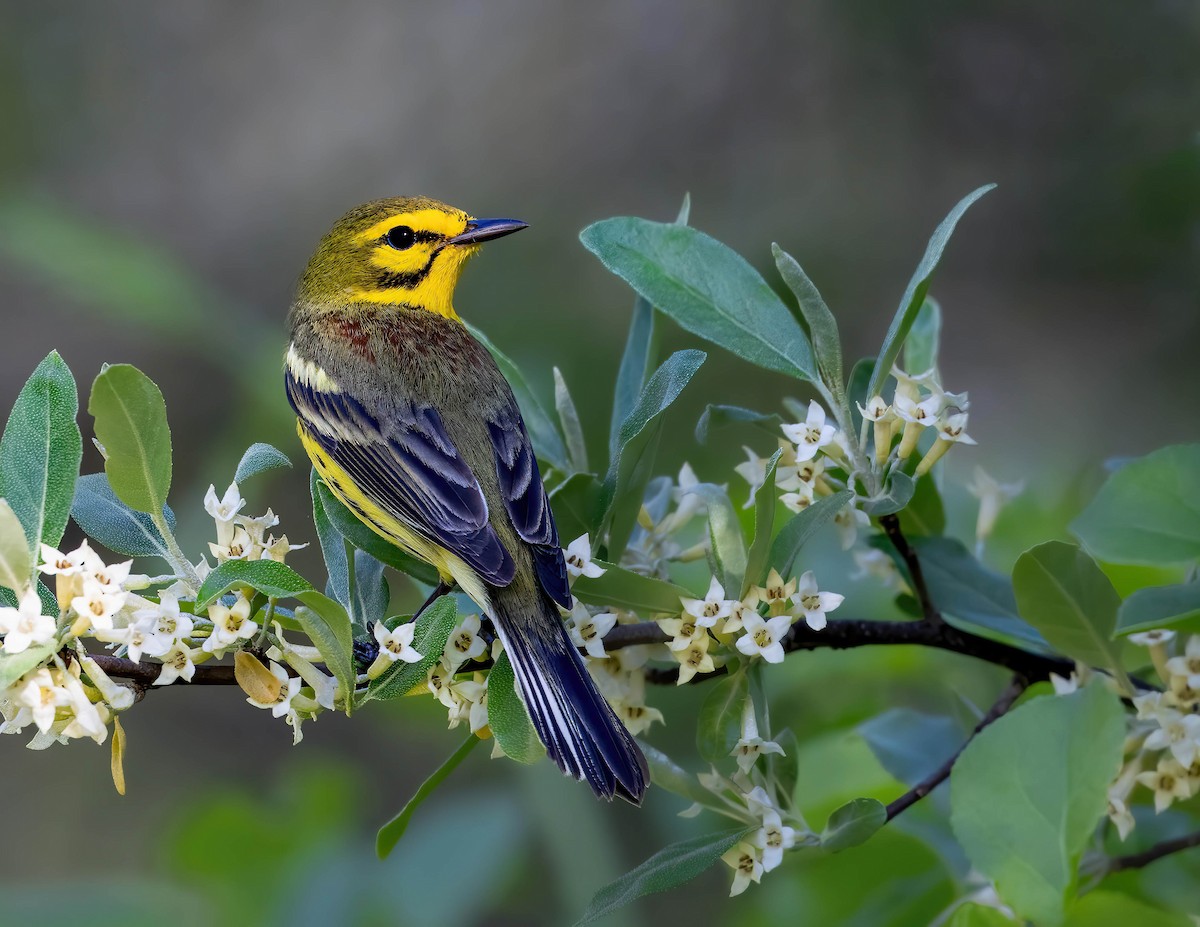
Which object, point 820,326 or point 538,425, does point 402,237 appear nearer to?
point 538,425

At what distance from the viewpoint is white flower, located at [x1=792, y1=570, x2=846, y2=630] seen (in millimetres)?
1585

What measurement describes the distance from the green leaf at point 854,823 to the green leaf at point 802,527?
0.94 feet

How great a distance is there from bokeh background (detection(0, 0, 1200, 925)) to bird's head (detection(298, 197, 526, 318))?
595 mm

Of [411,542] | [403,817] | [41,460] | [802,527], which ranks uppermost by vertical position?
[41,460]

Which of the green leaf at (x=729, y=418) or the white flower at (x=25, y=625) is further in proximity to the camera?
the green leaf at (x=729, y=418)

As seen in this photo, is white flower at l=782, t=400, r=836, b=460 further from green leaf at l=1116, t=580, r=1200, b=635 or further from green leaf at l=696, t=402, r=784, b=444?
green leaf at l=1116, t=580, r=1200, b=635

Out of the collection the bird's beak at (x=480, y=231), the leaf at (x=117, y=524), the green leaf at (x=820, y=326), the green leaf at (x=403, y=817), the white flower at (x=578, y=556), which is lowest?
the green leaf at (x=403, y=817)

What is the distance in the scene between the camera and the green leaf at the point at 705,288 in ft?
5.53

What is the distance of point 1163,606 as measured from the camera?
4.58ft

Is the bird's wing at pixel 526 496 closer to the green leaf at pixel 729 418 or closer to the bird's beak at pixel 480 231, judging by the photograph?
the green leaf at pixel 729 418

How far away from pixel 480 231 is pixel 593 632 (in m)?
1.41

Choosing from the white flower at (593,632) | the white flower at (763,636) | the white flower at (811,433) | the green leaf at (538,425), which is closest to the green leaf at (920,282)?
the white flower at (811,433)

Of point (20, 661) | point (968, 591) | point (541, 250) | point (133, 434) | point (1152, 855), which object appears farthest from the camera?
point (541, 250)

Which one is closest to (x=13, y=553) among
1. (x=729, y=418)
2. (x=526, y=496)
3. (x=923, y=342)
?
(x=526, y=496)
